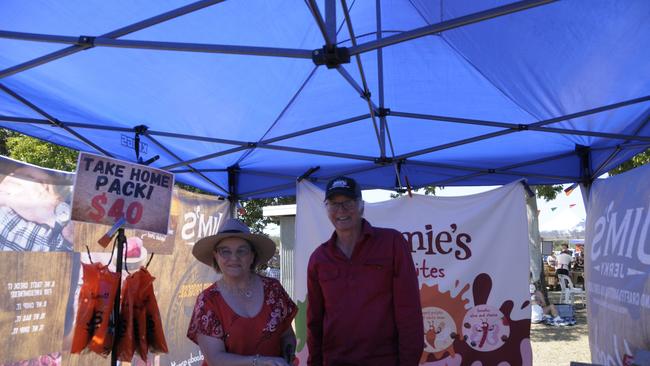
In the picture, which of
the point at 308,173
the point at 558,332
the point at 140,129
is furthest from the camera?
the point at 558,332

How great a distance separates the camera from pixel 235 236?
97.1 inches

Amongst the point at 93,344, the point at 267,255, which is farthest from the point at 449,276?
the point at 93,344

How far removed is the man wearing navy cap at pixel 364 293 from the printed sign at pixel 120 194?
1.35 m

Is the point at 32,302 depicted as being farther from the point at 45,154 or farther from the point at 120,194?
the point at 45,154

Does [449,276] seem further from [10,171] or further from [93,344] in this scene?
[10,171]

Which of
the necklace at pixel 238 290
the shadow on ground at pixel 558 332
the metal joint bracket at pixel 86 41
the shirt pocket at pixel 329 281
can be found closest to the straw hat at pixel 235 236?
the necklace at pixel 238 290

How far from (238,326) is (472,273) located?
314 cm

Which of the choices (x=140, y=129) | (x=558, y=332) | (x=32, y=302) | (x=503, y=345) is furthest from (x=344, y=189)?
(x=558, y=332)

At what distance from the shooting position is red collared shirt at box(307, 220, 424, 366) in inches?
90.3

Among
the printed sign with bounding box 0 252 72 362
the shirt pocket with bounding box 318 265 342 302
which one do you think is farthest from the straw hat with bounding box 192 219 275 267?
the printed sign with bounding box 0 252 72 362

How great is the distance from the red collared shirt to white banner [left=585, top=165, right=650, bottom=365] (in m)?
1.88

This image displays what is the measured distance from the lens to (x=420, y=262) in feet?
16.4

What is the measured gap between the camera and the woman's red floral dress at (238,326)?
222 centimetres

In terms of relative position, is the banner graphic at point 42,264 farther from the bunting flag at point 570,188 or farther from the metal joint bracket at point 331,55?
the bunting flag at point 570,188
